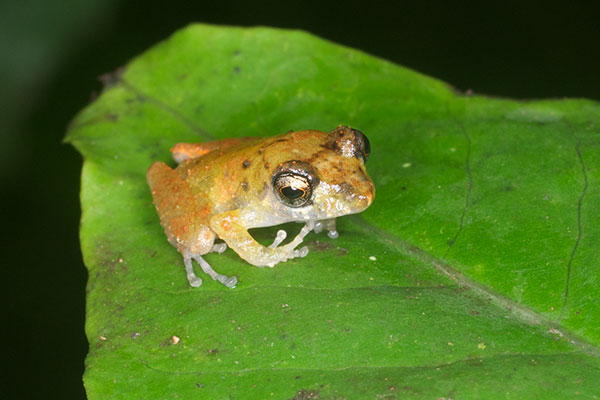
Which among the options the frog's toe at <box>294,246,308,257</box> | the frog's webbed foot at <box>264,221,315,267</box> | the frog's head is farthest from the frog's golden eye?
the frog's toe at <box>294,246,308,257</box>

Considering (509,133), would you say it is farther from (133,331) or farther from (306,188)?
(133,331)

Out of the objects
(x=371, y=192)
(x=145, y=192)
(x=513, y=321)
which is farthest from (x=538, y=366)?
(x=145, y=192)

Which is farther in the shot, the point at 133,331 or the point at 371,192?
the point at 371,192

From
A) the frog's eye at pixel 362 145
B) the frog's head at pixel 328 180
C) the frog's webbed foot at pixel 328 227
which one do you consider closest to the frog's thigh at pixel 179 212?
the frog's head at pixel 328 180

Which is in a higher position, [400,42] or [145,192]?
[400,42]

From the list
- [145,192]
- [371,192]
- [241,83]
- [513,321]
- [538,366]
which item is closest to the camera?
[538,366]

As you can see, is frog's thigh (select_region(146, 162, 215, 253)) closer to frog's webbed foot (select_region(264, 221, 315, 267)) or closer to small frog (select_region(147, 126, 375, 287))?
small frog (select_region(147, 126, 375, 287))
